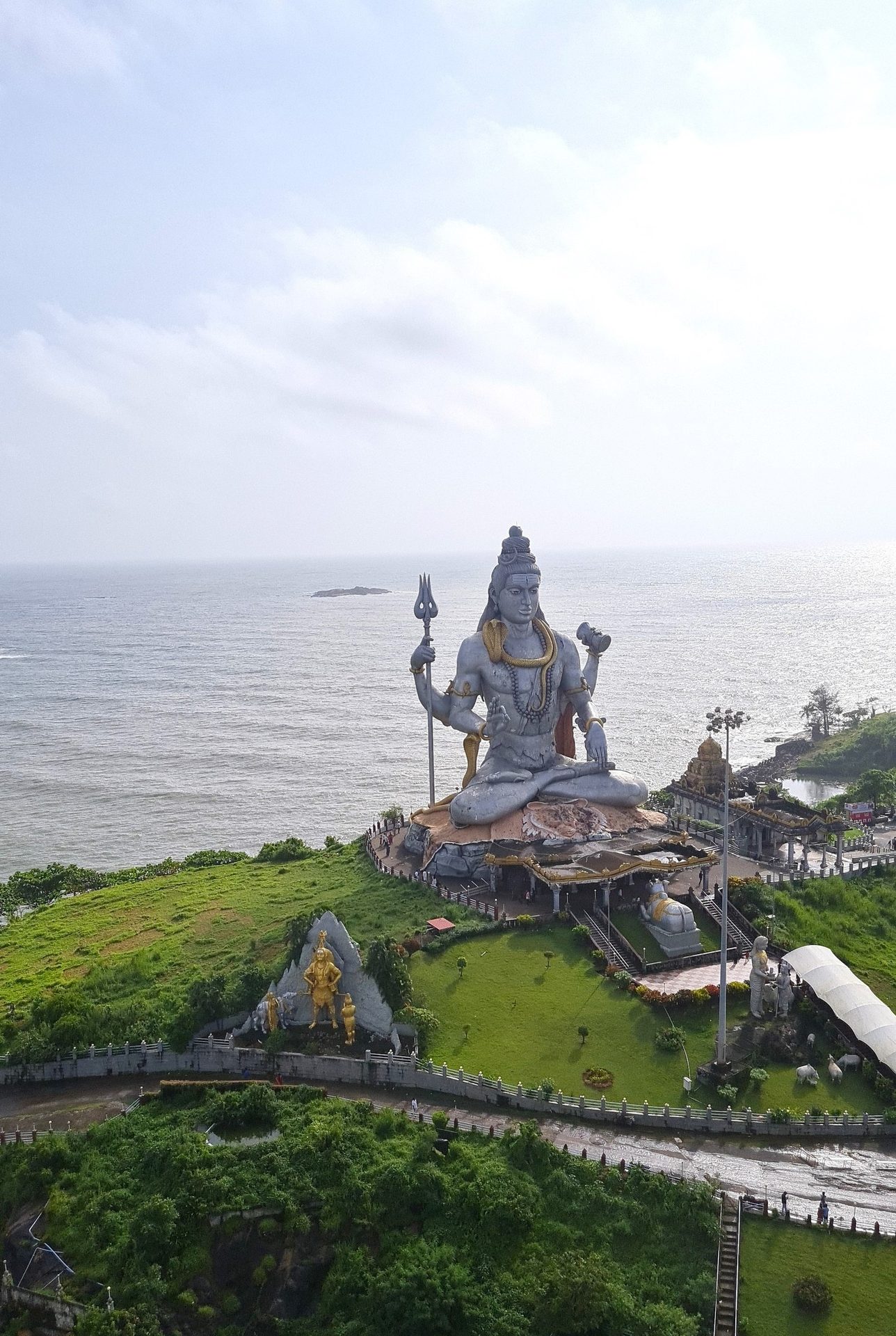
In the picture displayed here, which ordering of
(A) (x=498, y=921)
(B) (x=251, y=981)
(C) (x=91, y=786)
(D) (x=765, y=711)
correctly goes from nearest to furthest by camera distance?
(B) (x=251, y=981) < (A) (x=498, y=921) < (C) (x=91, y=786) < (D) (x=765, y=711)

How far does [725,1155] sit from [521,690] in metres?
19.9

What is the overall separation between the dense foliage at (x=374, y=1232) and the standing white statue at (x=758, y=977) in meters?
7.24

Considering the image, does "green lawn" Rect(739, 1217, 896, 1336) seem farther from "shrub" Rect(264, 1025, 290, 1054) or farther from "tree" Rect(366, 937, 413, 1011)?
"shrub" Rect(264, 1025, 290, 1054)

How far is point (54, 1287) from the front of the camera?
18.7m

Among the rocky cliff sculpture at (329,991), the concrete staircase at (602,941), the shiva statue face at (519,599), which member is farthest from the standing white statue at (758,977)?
the shiva statue face at (519,599)

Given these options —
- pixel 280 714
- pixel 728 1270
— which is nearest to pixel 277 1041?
pixel 728 1270

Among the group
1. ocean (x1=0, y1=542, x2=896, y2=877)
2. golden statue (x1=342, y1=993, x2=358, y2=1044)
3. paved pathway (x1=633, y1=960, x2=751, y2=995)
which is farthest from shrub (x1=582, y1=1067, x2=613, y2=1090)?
ocean (x1=0, y1=542, x2=896, y2=877)

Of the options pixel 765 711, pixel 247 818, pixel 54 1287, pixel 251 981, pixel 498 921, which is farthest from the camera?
pixel 765 711

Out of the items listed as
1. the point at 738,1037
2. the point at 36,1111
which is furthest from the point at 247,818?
the point at 738,1037

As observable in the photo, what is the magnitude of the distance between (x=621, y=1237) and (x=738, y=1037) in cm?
779

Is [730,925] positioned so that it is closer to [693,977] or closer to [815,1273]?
[693,977]

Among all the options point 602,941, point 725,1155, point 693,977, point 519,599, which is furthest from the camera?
point 519,599

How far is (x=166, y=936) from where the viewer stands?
35.4m

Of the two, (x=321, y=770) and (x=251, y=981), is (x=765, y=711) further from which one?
(x=251, y=981)
